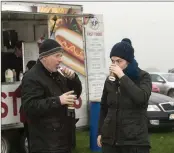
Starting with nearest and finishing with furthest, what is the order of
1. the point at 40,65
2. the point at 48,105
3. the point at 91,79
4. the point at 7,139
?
1. the point at 48,105
2. the point at 40,65
3. the point at 7,139
4. the point at 91,79

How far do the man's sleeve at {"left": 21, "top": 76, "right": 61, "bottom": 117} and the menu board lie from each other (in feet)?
13.3

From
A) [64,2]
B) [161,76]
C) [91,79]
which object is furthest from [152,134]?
[161,76]

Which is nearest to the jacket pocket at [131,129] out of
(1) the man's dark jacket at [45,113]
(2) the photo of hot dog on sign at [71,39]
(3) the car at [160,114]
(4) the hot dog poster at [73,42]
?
(1) the man's dark jacket at [45,113]

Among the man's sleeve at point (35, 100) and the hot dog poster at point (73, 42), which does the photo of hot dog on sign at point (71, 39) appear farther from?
the man's sleeve at point (35, 100)

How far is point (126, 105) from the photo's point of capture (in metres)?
3.14

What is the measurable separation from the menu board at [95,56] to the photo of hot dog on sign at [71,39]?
209 mm

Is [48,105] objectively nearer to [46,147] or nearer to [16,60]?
[46,147]

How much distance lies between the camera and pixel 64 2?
6691 mm

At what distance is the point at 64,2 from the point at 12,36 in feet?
5.01

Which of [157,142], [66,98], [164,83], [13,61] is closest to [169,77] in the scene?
[164,83]

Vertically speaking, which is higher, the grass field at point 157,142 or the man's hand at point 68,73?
the man's hand at point 68,73

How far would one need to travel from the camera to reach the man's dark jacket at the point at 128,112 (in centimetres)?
309

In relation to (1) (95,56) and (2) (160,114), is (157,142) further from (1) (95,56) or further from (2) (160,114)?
(1) (95,56)

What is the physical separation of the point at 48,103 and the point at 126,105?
23.2 inches
